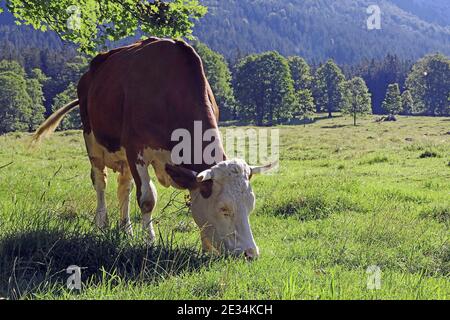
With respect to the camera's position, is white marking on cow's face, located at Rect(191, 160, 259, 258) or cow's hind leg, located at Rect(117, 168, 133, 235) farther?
cow's hind leg, located at Rect(117, 168, 133, 235)

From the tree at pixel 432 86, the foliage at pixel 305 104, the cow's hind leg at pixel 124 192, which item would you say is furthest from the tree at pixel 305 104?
the cow's hind leg at pixel 124 192

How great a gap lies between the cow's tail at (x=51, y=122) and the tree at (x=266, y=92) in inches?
2624

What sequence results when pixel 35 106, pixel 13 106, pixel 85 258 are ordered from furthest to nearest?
pixel 35 106
pixel 13 106
pixel 85 258

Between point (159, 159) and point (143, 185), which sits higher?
point (159, 159)

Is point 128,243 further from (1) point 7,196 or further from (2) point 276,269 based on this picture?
(1) point 7,196

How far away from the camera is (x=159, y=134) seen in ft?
20.0

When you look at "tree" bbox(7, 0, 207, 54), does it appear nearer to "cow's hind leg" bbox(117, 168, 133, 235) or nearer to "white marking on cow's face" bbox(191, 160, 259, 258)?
"cow's hind leg" bbox(117, 168, 133, 235)

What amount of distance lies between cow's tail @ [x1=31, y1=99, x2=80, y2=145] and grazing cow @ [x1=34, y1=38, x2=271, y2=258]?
686 millimetres

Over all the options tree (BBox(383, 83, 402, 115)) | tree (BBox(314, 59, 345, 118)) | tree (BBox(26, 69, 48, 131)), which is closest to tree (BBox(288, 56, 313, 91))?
tree (BBox(314, 59, 345, 118))

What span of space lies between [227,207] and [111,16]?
522cm

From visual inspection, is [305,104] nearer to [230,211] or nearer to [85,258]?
[230,211]

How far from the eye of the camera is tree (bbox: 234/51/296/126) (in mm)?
75250

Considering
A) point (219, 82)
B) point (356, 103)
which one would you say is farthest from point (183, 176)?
point (219, 82)

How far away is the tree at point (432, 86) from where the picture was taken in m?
102
